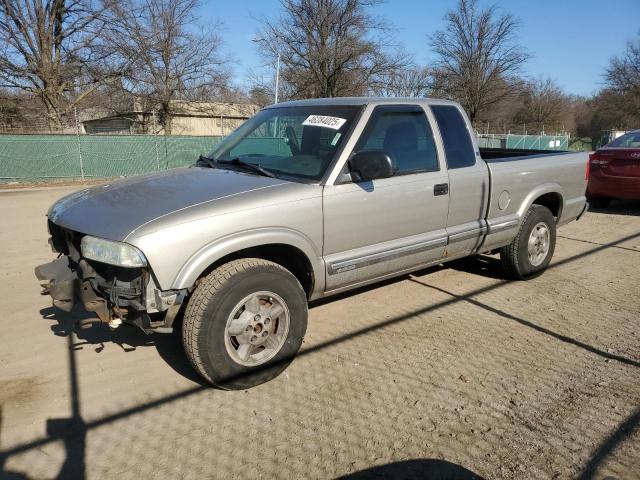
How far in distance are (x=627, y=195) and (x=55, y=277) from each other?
943 cm

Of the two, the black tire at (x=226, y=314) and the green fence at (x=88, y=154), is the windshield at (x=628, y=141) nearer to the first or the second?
the black tire at (x=226, y=314)

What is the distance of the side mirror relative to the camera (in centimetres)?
356

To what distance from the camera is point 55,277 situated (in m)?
3.33

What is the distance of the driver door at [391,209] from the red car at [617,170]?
597 cm

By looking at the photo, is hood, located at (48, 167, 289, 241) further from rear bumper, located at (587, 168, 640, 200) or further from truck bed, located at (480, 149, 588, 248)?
rear bumper, located at (587, 168, 640, 200)

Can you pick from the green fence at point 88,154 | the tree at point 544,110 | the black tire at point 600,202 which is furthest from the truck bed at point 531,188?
the tree at point 544,110

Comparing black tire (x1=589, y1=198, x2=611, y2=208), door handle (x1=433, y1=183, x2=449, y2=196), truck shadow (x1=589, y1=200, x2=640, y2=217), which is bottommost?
truck shadow (x1=589, y1=200, x2=640, y2=217)

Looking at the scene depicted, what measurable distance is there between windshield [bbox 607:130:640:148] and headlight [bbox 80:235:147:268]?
956cm

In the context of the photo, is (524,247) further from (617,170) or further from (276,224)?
(617,170)

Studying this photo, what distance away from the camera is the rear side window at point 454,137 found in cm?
447

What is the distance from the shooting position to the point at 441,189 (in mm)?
4289

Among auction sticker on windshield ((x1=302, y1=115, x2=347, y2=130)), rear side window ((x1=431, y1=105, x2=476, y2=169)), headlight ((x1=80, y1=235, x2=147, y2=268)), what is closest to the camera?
headlight ((x1=80, y1=235, x2=147, y2=268))

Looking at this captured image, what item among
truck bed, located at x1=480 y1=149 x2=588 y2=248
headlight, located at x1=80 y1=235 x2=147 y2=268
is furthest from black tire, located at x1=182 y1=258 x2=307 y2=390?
truck bed, located at x1=480 y1=149 x2=588 y2=248

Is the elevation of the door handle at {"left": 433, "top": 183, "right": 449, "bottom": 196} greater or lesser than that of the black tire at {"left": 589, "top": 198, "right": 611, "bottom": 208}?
greater
